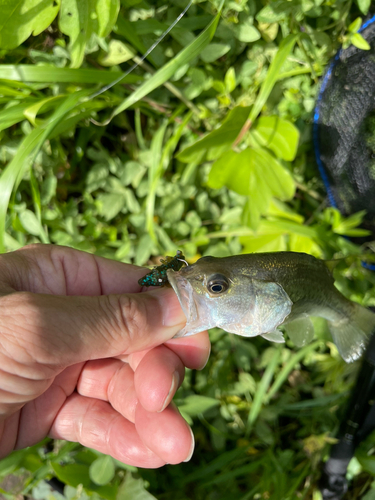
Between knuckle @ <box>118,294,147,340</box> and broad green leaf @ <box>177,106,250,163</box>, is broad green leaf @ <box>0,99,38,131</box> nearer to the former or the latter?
broad green leaf @ <box>177,106,250,163</box>

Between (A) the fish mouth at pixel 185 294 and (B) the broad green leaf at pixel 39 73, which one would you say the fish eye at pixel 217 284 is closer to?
(A) the fish mouth at pixel 185 294

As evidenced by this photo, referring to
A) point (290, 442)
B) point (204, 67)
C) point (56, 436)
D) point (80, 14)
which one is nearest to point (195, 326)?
point (56, 436)

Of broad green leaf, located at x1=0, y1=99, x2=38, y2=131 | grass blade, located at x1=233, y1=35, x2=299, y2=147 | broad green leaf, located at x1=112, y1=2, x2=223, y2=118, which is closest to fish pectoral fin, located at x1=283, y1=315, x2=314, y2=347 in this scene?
grass blade, located at x1=233, y1=35, x2=299, y2=147

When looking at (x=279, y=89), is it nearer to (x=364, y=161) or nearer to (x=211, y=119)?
(x=211, y=119)

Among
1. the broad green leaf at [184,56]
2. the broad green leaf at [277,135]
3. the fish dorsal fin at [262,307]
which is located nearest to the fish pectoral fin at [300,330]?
the fish dorsal fin at [262,307]

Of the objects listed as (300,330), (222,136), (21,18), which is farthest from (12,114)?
(300,330)

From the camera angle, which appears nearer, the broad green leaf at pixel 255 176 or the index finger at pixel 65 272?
the index finger at pixel 65 272
